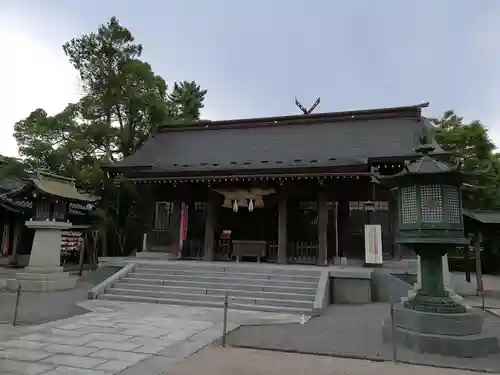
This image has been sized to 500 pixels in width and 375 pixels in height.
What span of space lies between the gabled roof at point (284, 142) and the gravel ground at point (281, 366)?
8.26 metres

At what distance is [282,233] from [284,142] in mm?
5146

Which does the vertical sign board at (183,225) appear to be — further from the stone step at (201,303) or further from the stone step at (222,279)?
the stone step at (201,303)

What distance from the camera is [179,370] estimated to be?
14.7 ft

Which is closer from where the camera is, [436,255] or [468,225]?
[436,255]

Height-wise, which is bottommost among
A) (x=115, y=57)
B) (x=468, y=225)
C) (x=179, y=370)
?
(x=179, y=370)

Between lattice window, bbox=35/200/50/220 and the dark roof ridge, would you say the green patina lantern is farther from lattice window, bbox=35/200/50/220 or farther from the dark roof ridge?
lattice window, bbox=35/200/50/220

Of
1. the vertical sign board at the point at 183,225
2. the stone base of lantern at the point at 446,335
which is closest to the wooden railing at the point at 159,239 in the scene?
the vertical sign board at the point at 183,225

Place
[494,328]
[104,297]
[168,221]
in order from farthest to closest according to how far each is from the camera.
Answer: [168,221] < [104,297] < [494,328]

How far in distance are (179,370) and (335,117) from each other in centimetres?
1483

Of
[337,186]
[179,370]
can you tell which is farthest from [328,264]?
[179,370]

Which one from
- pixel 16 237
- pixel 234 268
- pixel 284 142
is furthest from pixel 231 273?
pixel 16 237

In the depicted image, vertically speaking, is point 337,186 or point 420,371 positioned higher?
point 337,186

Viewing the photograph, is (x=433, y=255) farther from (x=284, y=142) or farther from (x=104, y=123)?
(x=104, y=123)

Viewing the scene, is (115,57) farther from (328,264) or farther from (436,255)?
(436,255)
